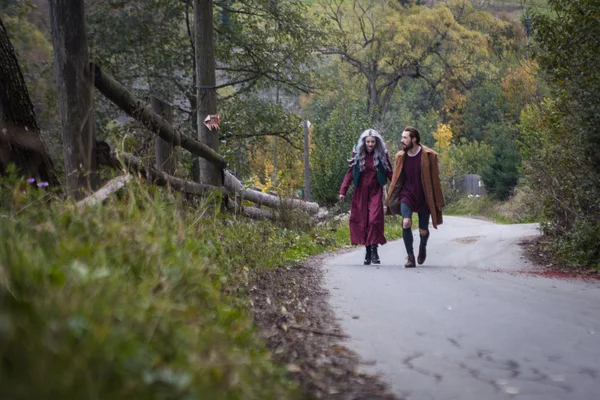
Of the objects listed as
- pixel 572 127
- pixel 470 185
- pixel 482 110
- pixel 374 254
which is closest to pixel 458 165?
pixel 470 185

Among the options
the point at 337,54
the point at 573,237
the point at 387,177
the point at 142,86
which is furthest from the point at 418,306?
the point at 337,54

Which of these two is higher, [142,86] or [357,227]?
[142,86]

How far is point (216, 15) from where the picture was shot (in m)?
21.8

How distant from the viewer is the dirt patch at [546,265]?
420 inches

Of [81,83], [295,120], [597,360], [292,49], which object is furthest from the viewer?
[295,120]

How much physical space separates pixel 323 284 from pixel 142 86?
1387 cm

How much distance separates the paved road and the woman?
2.42 m

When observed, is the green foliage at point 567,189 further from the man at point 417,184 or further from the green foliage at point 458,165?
the green foliage at point 458,165

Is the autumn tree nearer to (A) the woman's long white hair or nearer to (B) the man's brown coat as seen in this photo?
(A) the woman's long white hair

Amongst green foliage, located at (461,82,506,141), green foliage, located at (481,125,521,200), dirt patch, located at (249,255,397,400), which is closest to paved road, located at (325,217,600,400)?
dirt patch, located at (249,255,397,400)

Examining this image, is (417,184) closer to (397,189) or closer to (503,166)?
(397,189)

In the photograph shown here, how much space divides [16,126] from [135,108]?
1136mm

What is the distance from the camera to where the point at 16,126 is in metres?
6.93

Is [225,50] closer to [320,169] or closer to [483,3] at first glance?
[320,169]
